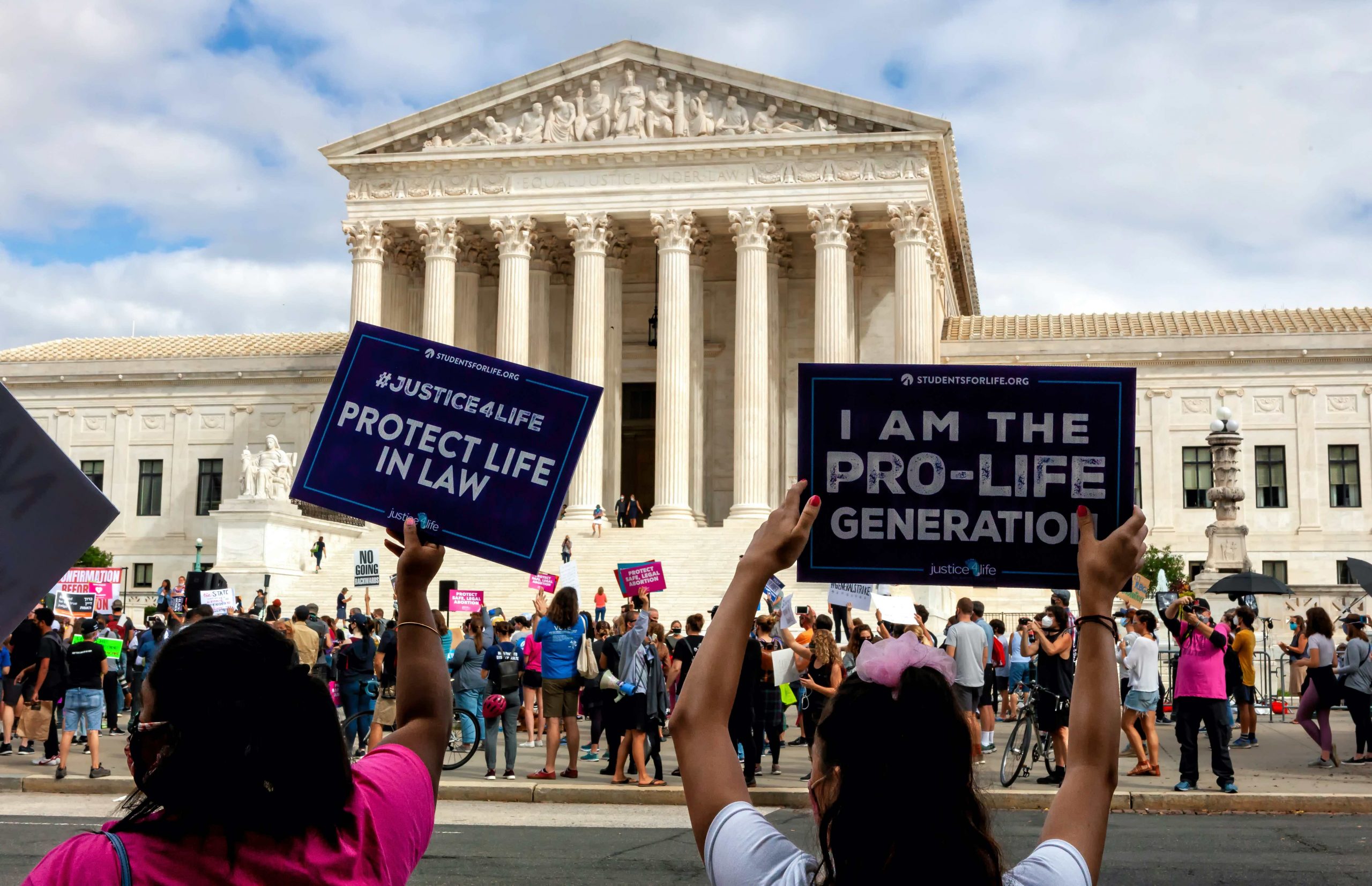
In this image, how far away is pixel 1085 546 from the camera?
3.27 metres

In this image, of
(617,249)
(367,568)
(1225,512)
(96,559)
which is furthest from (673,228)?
(96,559)

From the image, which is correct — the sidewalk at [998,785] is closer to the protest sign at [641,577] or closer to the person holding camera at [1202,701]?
the person holding camera at [1202,701]

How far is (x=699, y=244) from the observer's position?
49281 millimetres

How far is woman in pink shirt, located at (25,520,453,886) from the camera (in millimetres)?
2436

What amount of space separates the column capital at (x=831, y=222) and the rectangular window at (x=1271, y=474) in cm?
1671

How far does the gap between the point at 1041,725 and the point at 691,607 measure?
22.7m

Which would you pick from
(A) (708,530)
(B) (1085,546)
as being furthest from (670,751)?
(A) (708,530)

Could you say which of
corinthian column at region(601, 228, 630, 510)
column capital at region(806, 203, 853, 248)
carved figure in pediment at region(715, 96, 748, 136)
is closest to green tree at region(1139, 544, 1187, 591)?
column capital at region(806, 203, 853, 248)

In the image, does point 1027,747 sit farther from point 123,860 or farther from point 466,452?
point 123,860

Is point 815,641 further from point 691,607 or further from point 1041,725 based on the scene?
point 691,607

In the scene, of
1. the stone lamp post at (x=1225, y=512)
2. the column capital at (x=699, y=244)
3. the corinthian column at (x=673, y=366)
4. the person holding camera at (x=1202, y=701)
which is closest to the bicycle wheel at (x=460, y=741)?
the person holding camera at (x=1202, y=701)

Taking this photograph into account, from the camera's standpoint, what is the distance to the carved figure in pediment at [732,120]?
155 ft

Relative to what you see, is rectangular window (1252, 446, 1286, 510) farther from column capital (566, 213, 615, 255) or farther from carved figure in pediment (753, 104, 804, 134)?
column capital (566, 213, 615, 255)

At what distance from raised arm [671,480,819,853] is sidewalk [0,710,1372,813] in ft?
34.9
